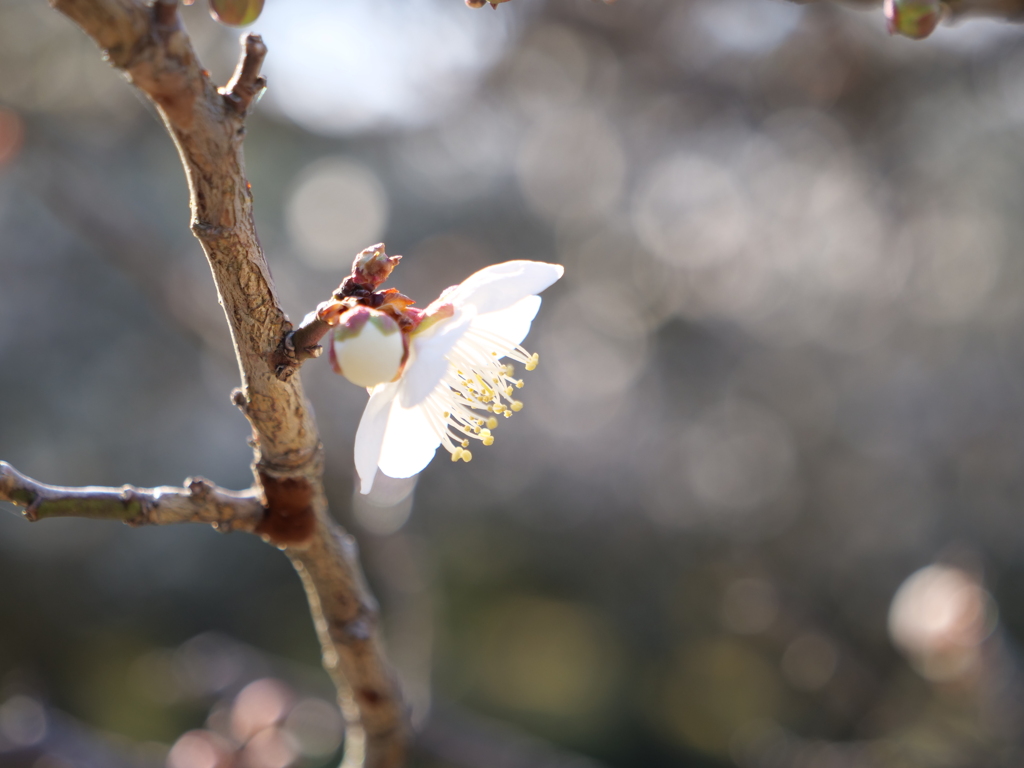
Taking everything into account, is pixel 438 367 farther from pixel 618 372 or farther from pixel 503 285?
pixel 618 372

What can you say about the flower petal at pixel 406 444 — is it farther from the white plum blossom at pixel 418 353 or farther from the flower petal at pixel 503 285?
the flower petal at pixel 503 285

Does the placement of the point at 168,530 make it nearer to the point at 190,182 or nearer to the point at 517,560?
the point at 517,560

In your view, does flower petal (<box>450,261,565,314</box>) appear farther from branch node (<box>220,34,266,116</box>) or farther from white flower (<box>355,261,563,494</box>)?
branch node (<box>220,34,266,116</box>)

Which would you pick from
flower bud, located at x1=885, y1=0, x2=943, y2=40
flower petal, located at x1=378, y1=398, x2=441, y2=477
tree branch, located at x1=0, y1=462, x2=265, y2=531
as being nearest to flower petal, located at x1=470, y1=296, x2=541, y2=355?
flower petal, located at x1=378, y1=398, x2=441, y2=477

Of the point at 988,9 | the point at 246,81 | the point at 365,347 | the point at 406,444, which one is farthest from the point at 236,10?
the point at 988,9

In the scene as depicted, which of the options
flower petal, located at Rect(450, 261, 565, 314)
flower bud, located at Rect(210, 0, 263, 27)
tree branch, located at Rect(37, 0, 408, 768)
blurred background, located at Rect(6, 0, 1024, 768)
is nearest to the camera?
tree branch, located at Rect(37, 0, 408, 768)

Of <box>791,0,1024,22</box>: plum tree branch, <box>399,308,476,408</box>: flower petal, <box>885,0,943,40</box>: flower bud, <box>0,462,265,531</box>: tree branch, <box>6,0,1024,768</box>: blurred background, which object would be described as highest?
<box>6,0,1024,768</box>: blurred background

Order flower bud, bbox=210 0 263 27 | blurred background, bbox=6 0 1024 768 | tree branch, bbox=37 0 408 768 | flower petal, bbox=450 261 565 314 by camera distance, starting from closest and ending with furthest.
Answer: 1. tree branch, bbox=37 0 408 768
2. flower bud, bbox=210 0 263 27
3. flower petal, bbox=450 261 565 314
4. blurred background, bbox=6 0 1024 768

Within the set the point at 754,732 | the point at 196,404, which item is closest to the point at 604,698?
the point at 754,732
